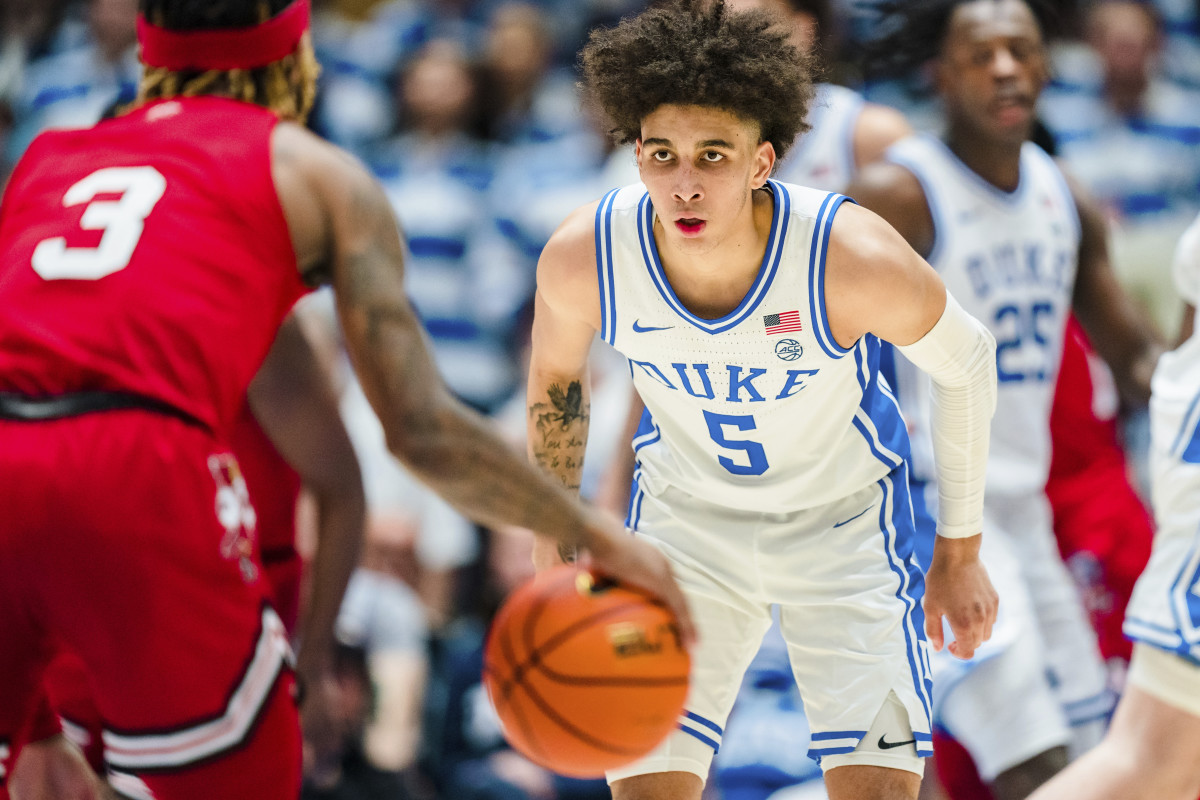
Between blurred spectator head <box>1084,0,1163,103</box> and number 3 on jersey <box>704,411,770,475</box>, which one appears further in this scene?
blurred spectator head <box>1084,0,1163,103</box>

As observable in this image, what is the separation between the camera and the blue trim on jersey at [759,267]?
2934 mm

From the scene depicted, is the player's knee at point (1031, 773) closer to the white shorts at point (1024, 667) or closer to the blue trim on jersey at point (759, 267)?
the white shorts at point (1024, 667)

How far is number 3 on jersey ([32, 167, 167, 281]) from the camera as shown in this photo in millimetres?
2566

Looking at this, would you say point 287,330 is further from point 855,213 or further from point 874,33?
point 874,33

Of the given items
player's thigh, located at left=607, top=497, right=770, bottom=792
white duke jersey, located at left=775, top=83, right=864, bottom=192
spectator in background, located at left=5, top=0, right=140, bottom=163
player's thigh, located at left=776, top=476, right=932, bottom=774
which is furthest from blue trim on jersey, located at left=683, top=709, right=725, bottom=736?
spectator in background, located at left=5, top=0, right=140, bottom=163

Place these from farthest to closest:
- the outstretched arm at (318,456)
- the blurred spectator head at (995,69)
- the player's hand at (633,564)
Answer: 1. the blurred spectator head at (995,69)
2. the outstretched arm at (318,456)
3. the player's hand at (633,564)

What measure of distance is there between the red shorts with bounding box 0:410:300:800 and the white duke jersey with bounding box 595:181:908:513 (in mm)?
958

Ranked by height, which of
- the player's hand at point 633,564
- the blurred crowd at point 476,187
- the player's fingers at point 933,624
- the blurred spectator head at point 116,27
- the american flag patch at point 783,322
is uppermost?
the american flag patch at point 783,322

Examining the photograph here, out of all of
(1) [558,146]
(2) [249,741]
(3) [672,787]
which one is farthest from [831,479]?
(1) [558,146]

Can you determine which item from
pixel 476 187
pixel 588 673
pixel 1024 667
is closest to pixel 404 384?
pixel 588 673

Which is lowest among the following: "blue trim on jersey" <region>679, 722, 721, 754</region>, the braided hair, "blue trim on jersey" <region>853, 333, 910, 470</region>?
"blue trim on jersey" <region>679, 722, 721, 754</region>

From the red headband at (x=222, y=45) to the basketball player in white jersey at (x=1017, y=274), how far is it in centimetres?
184

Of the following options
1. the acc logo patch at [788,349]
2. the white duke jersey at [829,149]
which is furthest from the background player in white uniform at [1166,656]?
the white duke jersey at [829,149]

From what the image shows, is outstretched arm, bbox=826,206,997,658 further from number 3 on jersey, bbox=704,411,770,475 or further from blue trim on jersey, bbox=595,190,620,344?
blue trim on jersey, bbox=595,190,620,344
